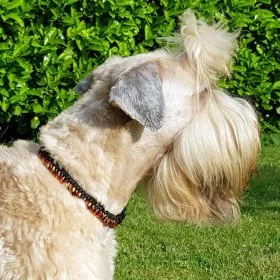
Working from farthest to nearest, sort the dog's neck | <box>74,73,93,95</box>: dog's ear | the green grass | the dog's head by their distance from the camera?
the green grass
<box>74,73,93,95</box>: dog's ear
the dog's head
the dog's neck

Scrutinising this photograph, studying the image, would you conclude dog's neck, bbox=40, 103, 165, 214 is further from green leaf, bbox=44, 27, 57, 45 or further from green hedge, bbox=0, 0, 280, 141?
green leaf, bbox=44, 27, 57, 45

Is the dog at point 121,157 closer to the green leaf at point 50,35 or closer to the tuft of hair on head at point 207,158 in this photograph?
the tuft of hair on head at point 207,158

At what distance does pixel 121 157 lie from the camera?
3.66 m

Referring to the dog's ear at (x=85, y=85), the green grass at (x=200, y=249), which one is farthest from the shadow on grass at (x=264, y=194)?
the dog's ear at (x=85, y=85)

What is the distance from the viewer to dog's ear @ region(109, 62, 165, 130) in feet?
11.5

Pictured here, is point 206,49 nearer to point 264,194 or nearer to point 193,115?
point 193,115

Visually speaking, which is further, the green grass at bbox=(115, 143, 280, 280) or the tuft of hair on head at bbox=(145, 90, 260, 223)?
the green grass at bbox=(115, 143, 280, 280)

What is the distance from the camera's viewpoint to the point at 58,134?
3.62 m

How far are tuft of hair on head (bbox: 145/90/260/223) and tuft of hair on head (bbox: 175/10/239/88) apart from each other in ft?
0.33

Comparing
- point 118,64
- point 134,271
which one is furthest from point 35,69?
point 118,64

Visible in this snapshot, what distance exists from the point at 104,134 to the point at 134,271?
8.20 ft

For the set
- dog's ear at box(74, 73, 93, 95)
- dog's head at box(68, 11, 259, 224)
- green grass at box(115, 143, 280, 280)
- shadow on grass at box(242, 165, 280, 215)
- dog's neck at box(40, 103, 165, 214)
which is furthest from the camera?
shadow on grass at box(242, 165, 280, 215)

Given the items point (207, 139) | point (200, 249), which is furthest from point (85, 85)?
point (200, 249)

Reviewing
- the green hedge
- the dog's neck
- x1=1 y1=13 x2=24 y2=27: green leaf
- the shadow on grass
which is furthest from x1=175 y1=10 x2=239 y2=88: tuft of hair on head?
x1=1 y1=13 x2=24 y2=27: green leaf
